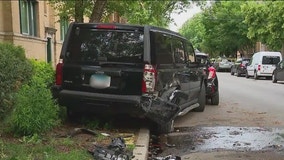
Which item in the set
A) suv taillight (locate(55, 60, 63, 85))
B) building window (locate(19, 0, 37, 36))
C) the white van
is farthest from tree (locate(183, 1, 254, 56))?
suv taillight (locate(55, 60, 63, 85))

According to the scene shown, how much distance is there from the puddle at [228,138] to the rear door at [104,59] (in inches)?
54.4

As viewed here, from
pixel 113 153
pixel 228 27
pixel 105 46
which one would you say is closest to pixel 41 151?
pixel 113 153

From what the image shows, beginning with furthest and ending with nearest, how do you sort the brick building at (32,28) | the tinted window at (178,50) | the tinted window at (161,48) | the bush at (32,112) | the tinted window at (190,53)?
1. the brick building at (32,28)
2. the tinted window at (190,53)
3. the tinted window at (178,50)
4. the tinted window at (161,48)
5. the bush at (32,112)

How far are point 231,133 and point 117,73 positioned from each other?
2739 mm

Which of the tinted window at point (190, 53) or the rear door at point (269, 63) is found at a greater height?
the tinted window at point (190, 53)

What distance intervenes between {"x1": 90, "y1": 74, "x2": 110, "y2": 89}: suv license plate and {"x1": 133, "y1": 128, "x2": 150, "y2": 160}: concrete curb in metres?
1.08

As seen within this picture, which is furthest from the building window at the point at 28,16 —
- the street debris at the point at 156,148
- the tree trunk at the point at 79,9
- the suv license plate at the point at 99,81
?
the street debris at the point at 156,148

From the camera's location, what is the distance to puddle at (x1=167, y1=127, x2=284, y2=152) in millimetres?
7340

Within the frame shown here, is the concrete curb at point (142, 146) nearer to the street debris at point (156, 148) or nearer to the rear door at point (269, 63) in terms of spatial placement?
the street debris at point (156, 148)

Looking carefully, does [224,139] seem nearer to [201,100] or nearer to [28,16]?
[201,100]

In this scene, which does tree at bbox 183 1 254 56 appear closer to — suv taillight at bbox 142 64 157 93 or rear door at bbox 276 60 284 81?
rear door at bbox 276 60 284 81

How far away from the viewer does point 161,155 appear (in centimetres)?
679

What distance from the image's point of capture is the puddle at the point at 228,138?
7340mm

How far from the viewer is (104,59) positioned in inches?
301
